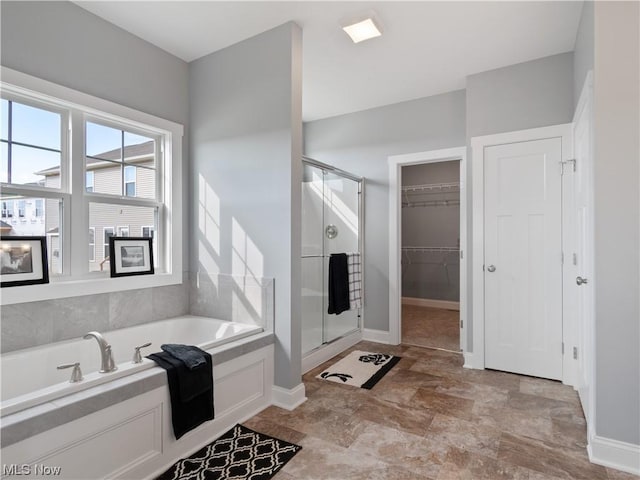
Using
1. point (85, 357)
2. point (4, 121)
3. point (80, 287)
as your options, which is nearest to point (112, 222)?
point (80, 287)

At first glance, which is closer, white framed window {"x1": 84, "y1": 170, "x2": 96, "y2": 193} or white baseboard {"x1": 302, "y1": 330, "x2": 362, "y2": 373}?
white framed window {"x1": 84, "y1": 170, "x2": 96, "y2": 193}

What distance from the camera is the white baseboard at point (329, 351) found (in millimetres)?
3258

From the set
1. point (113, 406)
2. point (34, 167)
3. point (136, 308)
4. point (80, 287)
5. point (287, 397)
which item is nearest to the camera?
point (113, 406)

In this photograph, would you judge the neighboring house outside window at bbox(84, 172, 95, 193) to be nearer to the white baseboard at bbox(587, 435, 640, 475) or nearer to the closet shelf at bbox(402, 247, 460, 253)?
the white baseboard at bbox(587, 435, 640, 475)

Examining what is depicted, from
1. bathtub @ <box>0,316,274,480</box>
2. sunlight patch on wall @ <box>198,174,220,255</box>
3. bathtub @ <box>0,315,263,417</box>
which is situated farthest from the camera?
sunlight patch on wall @ <box>198,174,220,255</box>

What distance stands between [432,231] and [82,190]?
17.0ft

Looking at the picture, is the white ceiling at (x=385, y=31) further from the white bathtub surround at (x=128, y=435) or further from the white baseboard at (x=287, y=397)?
the white baseboard at (x=287, y=397)

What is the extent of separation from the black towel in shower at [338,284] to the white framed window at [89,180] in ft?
7.17

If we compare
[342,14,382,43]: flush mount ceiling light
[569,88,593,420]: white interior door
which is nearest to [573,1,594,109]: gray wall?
[569,88,593,420]: white interior door

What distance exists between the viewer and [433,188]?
6086 mm

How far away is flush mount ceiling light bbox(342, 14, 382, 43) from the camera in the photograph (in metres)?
2.42

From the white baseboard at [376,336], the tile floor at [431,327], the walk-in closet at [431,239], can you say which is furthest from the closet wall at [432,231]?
the white baseboard at [376,336]

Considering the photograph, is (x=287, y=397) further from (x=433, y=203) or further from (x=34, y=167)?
(x=433, y=203)

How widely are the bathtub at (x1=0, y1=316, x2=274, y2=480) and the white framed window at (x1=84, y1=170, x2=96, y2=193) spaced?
106 centimetres
